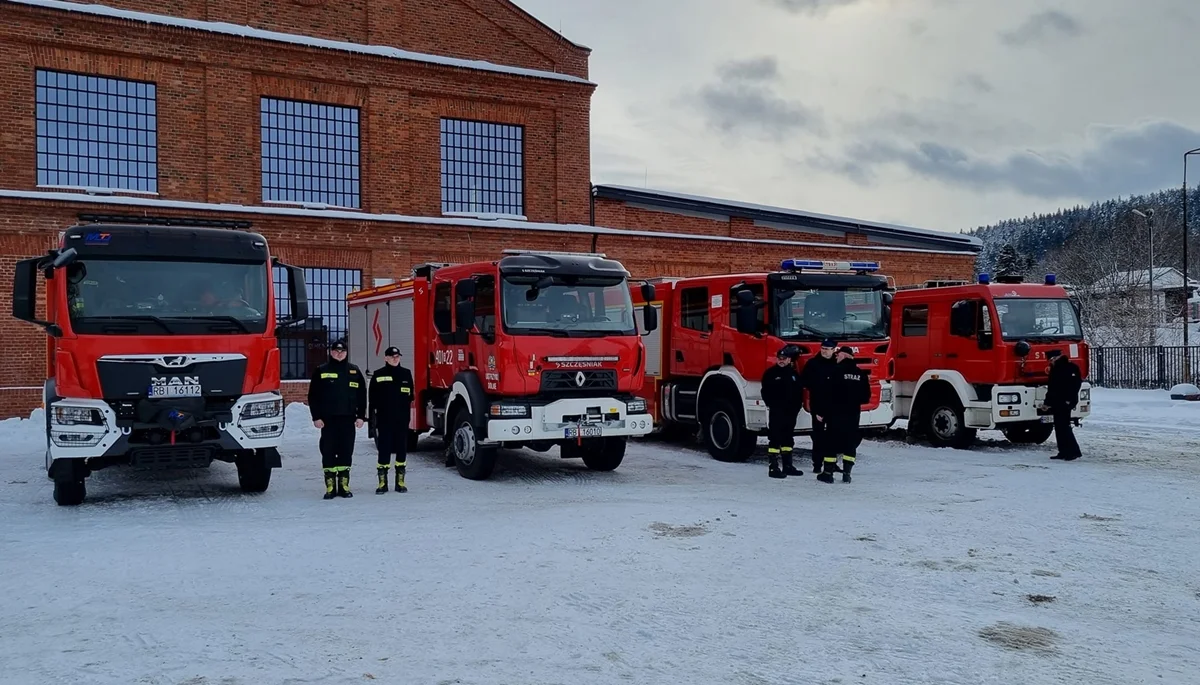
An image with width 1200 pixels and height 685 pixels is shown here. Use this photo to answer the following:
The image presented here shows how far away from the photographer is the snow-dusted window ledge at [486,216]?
81.8 feet

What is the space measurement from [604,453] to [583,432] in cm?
128

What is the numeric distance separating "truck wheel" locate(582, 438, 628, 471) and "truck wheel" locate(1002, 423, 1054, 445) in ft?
24.6

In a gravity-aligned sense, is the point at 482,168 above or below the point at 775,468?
above

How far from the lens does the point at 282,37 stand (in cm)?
2259

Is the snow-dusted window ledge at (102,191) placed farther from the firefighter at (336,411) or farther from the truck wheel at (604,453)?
the truck wheel at (604,453)

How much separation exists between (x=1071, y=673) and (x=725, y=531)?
3907 mm

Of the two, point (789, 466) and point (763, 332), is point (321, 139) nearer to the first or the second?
point (763, 332)

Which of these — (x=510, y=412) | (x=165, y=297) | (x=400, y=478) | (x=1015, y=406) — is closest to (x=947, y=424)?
(x=1015, y=406)

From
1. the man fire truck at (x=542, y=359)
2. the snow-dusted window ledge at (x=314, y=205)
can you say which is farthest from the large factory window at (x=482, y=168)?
the man fire truck at (x=542, y=359)

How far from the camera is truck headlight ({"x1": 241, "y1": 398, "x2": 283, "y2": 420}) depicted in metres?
10.1

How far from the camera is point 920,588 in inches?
263

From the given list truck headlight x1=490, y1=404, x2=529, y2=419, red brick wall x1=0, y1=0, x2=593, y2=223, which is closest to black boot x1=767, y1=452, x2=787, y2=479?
truck headlight x1=490, y1=404, x2=529, y2=419

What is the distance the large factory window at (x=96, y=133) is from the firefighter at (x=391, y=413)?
1349cm

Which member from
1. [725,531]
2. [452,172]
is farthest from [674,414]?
[452,172]
